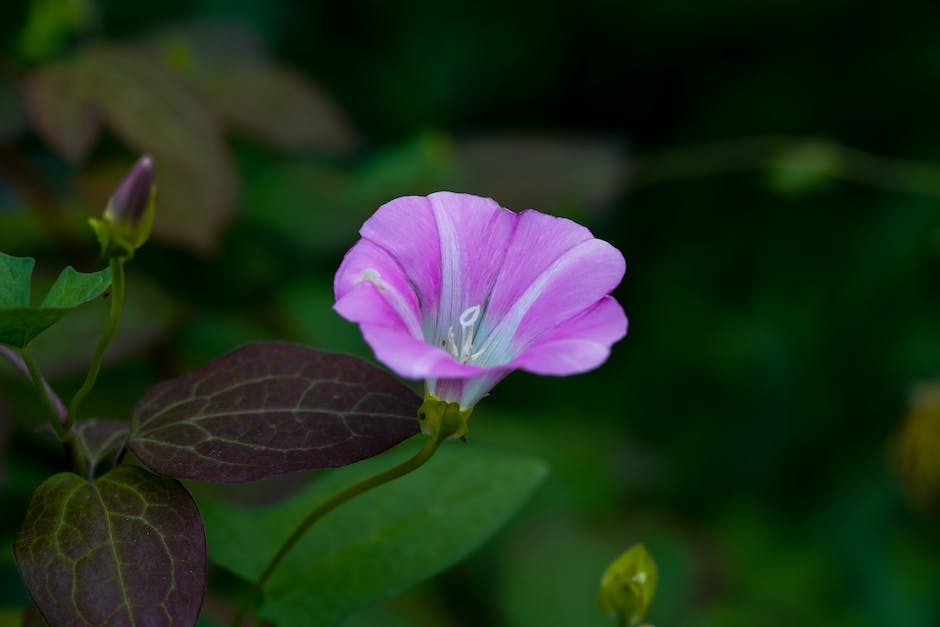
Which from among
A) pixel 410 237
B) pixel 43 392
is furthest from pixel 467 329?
pixel 43 392

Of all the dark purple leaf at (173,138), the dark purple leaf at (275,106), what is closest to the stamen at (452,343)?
the dark purple leaf at (173,138)

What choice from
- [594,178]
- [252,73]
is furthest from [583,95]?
[252,73]

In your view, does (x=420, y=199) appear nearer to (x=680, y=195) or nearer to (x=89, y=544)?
(x=89, y=544)

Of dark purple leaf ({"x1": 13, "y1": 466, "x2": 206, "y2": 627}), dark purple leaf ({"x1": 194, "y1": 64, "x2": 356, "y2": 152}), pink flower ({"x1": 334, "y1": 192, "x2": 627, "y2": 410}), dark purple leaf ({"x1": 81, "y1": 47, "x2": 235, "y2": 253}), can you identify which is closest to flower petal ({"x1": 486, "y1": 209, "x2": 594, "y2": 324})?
pink flower ({"x1": 334, "y1": 192, "x2": 627, "y2": 410})

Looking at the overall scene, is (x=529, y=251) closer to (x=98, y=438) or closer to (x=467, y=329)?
(x=467, y=329)

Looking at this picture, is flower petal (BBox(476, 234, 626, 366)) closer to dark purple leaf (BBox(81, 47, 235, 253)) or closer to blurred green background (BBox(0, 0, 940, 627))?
blurred green background (BBox(0, 0, 940, 627))

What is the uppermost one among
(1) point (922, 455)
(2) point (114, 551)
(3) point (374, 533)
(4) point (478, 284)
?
(4) point (478, 284)
